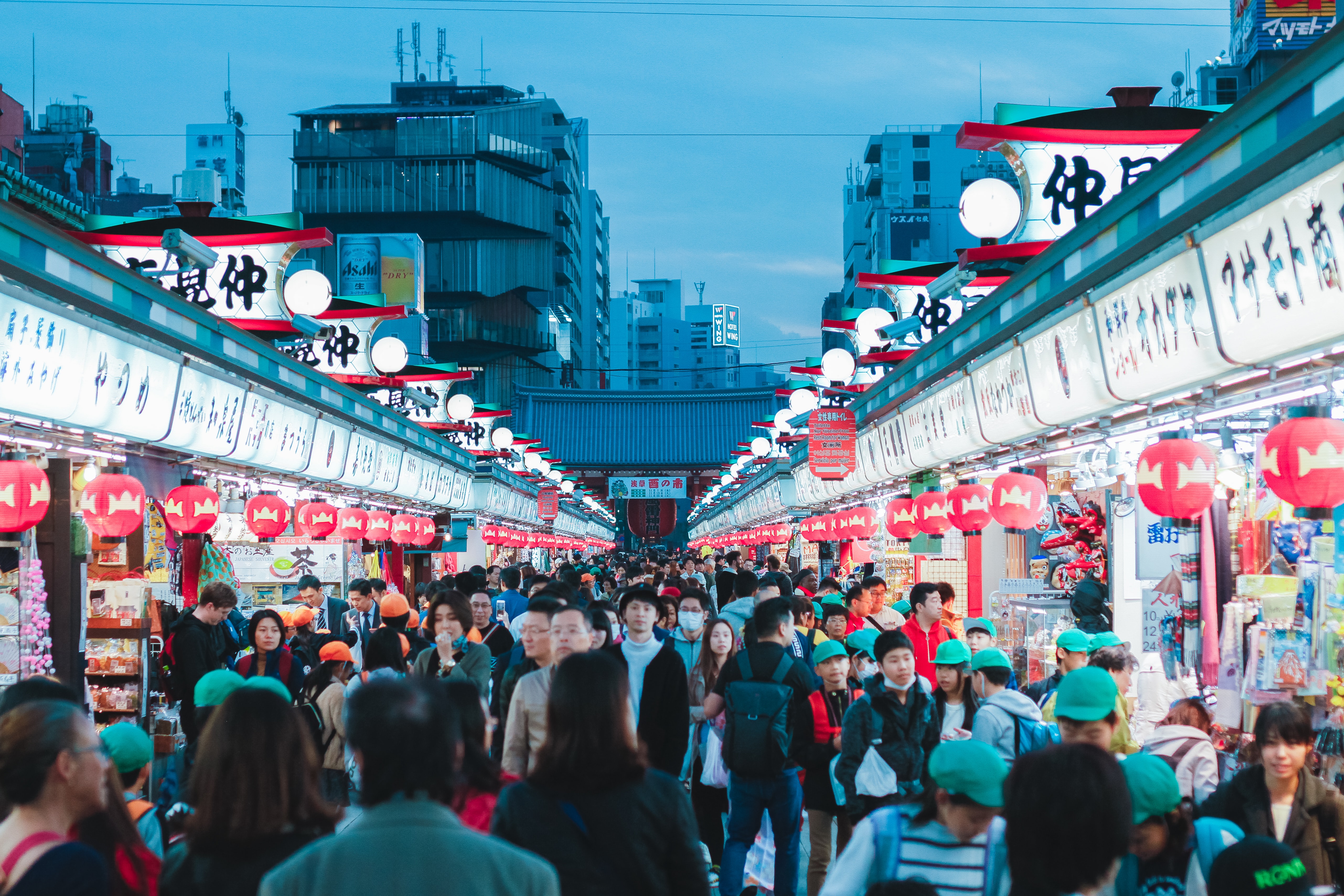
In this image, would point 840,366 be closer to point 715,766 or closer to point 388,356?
point 388,356

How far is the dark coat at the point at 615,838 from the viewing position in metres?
3.68

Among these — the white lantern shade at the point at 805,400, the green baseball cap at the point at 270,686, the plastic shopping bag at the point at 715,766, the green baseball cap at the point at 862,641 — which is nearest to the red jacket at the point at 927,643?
the green baseball cap at the point at 862,641

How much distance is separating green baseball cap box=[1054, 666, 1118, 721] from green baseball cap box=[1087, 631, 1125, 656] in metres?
2.93

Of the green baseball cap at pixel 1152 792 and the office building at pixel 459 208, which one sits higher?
the office building at pixel 459 208

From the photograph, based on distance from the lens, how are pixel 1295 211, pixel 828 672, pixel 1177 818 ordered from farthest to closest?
pixel 828 672 < pixel 1295 211 < pixel 1177 818

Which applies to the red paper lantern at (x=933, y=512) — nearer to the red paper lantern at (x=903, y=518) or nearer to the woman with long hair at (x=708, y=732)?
the red paper lantern at (x=903, y=518)

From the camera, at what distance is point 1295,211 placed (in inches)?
194

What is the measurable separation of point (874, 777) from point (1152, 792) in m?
2.52

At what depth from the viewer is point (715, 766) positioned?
8094 millimetres

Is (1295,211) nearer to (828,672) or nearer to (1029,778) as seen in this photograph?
(1029,778)

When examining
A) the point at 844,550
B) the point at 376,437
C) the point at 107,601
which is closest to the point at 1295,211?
the point at 107,601

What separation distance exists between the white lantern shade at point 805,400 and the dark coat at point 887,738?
15436 mm

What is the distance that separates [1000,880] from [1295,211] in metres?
3.03

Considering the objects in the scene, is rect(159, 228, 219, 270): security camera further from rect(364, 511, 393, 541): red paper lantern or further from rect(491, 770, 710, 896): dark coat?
rect(491, 770, 710, 896): dark coat
